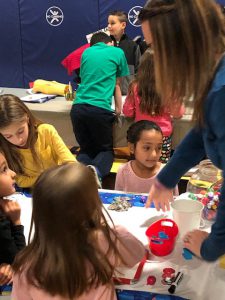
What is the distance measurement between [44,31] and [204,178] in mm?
4459

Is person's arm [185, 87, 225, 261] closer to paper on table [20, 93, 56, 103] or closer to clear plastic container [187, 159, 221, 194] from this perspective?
clear plastic container [187, 159, 221, 194]

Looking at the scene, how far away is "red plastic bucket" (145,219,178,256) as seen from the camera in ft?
4.31

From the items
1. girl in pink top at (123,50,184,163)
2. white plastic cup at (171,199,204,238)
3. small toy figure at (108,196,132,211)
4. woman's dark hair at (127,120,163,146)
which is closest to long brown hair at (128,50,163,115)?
girl in pink top at (123,50,184,163)

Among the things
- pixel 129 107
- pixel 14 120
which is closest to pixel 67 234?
pixel 14 120

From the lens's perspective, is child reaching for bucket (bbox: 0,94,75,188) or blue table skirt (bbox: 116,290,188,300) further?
child reaching for bucket (bbox: 0,94,75,188)

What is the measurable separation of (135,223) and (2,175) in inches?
21.5

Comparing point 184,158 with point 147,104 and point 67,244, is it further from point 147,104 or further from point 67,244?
point 147,104

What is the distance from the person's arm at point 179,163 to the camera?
127cm

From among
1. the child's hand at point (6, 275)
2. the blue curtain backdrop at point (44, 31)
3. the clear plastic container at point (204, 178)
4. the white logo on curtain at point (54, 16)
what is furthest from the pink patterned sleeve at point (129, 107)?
the white logo on curtain at point (54, 16)

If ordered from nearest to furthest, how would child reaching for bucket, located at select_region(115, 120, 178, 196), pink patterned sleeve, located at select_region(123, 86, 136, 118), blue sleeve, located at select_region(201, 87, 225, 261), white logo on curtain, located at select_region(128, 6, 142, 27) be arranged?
1. blue sleeve, located at select_region(201, 87, 225, 261)
2. child reaching for bucket, located at select_region(115, 120, 178, 196)
3. pink patterned sleeve, located at select_region(123, 86, 136, 118)
4. white logo on curtain, located at select_region(128, 6, 142, 27)

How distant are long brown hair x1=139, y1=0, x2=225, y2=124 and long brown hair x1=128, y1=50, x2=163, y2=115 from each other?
178cm

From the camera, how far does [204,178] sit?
5.93 ft

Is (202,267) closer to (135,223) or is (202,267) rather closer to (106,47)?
(135,223)

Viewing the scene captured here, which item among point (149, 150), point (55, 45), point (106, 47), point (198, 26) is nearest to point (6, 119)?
point (149, 150)
